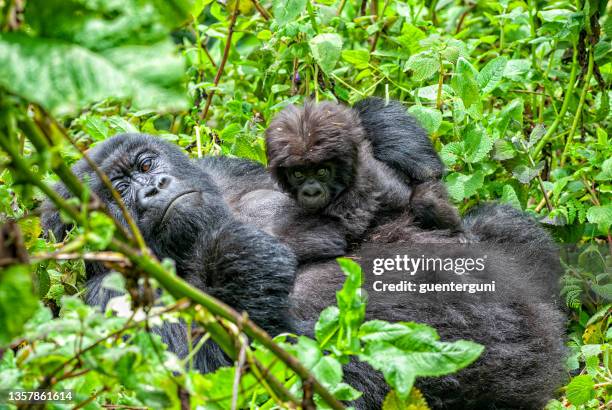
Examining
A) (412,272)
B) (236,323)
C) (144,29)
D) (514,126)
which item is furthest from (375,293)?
(144,29)

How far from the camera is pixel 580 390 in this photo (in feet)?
8.45

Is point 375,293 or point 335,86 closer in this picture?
point 375,293

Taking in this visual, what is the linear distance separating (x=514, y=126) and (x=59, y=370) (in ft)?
9.66

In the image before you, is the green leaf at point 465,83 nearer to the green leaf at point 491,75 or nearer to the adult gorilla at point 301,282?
the green leaf at point 491,75

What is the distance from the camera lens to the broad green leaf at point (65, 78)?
1.00 meters

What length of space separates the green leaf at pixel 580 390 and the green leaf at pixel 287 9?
1.89 metres

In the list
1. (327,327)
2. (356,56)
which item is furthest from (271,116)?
(327,327)

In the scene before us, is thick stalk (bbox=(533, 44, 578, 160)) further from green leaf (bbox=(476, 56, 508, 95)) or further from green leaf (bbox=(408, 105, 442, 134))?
green leaf (bbox=(408, 105, 442, 134))

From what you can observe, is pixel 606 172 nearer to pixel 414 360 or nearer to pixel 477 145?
pixel 477 145

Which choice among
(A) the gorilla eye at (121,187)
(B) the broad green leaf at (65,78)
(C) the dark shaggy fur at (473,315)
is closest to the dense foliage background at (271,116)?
(B) the broad green leaf at (65,78)

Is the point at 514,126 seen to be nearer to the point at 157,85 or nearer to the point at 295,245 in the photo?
the point at 295,245

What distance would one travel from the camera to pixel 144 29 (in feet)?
3.57

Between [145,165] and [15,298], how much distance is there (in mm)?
2074

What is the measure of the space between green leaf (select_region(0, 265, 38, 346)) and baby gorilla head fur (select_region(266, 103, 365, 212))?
207cm
